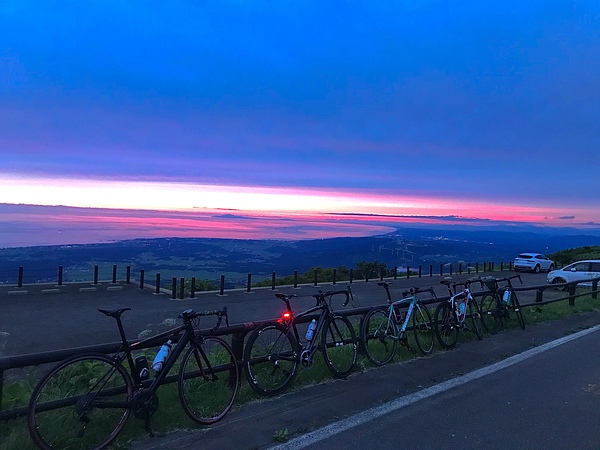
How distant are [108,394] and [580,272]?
26.6 m

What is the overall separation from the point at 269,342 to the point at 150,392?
1.72 m

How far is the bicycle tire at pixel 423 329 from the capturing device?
7.98 m

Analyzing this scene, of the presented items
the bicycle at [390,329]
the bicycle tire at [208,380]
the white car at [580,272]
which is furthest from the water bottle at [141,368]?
the white car at [580,272]

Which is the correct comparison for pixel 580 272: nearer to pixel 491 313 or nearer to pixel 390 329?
pixel 491 313

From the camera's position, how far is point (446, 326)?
27.9 ft

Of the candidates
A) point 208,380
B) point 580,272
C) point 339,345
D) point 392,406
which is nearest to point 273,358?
point 208,380

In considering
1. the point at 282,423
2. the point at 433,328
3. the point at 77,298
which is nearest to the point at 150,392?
the point at 282,423

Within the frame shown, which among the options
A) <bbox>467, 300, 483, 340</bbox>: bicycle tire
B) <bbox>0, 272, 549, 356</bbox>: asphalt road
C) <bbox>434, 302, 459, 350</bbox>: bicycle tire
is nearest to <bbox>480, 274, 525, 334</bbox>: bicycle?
<bbox>467, 300, 483, 340</bbox>: bicycle tire

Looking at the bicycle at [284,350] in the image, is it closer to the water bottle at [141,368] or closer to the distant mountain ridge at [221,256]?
the water bottle at [141,368]

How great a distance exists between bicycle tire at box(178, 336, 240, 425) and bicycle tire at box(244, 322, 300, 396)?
0.30 meters

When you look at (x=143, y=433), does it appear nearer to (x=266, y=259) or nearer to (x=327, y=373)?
(x=327, y=373)

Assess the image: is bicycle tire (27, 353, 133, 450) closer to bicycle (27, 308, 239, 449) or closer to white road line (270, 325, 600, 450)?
bicycle (27, 308, 239, 449)

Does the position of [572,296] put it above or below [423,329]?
below

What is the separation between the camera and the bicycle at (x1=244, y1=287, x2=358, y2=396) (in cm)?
570
